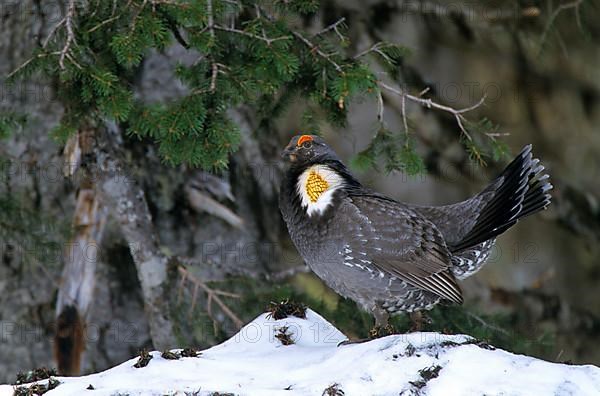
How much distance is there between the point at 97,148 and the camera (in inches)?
256

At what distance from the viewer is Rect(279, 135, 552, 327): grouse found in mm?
5324

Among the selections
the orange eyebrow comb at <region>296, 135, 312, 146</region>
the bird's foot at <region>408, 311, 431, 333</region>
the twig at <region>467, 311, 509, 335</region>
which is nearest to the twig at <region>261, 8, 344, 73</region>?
the orange eyebrow comb at <region>296, 135, 312, 146</region>

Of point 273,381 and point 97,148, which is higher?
point 97,148

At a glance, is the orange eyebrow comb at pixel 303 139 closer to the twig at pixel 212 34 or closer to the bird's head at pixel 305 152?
the bird's head at pixel 305 152

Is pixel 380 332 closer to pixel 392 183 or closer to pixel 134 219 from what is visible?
pixel 134 219

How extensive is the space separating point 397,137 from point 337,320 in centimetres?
148

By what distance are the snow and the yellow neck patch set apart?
121 centimetres

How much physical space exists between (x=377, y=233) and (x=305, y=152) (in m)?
0.73

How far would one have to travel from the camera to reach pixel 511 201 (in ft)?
19.1

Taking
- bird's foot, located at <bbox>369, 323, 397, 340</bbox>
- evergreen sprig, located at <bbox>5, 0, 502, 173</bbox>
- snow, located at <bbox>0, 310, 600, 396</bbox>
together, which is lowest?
snow, located at <bbox>0, 310, 600, 396</bbox>

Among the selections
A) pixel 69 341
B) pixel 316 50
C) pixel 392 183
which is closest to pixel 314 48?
pixel 316 50

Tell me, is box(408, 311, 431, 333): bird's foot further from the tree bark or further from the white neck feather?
the tree bark

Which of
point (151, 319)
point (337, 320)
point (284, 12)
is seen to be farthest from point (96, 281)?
point (284, 12)

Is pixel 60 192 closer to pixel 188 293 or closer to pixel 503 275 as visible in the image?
pixel 188 293
